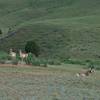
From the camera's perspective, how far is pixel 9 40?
2869 inches

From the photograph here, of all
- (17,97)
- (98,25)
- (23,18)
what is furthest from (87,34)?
(17,97)

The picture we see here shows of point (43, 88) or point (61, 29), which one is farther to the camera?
point (61, 29)

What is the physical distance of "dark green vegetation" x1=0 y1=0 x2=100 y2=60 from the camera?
65625mm

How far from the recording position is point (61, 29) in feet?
246

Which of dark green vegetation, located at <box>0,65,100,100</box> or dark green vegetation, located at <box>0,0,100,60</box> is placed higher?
dark green vegetation, located at <box>0,0,100,60</box>

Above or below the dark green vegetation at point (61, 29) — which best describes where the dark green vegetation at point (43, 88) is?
below

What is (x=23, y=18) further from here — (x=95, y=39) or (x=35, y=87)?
(x=35, y=87)

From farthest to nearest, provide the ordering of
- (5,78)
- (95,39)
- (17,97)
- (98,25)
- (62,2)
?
(62,2)
(98,25)
(95,39)
(5,78)
(17,97)

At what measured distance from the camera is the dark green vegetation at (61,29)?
215 feet

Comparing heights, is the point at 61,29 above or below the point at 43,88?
above

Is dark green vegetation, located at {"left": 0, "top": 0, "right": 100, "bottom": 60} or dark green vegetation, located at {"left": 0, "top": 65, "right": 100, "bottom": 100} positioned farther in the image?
dark green vegetation, located at {"left": 0, "top": 0, "right": 100, "bottom": 60}

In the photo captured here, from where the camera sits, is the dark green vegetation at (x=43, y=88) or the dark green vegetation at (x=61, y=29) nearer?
the dark green vegetation at (x=43, y=88)

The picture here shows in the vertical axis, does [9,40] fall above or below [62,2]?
below

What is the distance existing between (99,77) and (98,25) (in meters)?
43.5
